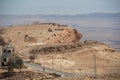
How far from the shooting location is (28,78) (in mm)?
31812

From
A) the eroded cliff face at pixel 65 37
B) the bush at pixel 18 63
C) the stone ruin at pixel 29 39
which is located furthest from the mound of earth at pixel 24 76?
the stone ruin at pixel 29 39

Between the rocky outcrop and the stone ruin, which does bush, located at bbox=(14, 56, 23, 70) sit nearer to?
the rocky outcrop

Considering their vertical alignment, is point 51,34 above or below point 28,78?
above

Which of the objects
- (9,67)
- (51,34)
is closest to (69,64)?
(9,67)

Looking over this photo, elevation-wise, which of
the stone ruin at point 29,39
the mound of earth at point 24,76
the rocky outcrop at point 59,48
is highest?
the stone ruin at point 29,39

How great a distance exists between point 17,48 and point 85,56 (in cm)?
1078

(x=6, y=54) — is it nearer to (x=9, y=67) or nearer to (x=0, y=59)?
(x=0, y=59)

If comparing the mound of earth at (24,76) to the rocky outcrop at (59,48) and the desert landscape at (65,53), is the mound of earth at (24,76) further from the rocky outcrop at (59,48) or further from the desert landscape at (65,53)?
the rocky outcrop at (59,48)

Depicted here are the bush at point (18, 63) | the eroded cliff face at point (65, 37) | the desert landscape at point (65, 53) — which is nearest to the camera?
the bush at point (18, 63)

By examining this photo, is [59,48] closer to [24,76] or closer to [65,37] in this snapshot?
[65,37]

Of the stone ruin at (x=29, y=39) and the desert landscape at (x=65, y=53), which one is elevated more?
the stone ruin at (x=29, y=39)

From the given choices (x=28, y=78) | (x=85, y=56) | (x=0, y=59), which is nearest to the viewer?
(x=28, y=78)

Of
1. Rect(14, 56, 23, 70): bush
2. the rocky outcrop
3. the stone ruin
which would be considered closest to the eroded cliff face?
the stone ruin

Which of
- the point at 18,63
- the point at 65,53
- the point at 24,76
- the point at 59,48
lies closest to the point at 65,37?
the point at 59,48
